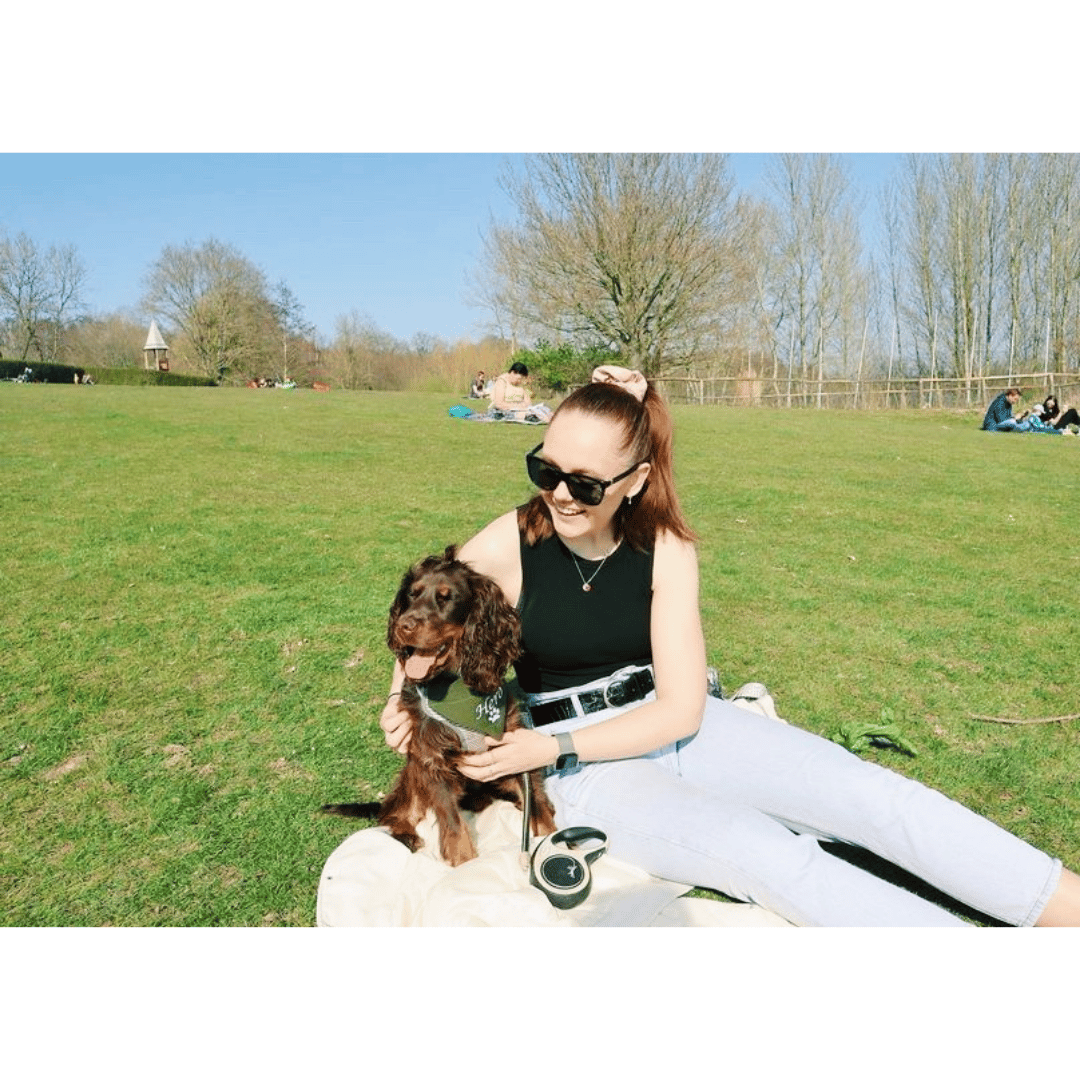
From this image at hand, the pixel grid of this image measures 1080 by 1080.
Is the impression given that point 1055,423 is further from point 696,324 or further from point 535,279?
point 535,279

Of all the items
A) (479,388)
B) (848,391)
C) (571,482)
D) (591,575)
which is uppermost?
(848,391)

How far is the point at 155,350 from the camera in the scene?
1912 inches

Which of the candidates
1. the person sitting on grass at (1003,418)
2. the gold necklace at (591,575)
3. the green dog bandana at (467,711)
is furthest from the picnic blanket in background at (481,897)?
the person sitting on grass at (1003,418)

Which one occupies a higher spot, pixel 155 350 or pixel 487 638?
pixel 155 350

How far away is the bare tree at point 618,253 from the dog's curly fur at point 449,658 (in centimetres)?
2915

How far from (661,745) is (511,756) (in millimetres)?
493

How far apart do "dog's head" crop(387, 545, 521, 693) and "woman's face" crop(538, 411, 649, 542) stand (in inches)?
13.3

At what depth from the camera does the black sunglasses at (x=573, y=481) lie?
8.50 feet

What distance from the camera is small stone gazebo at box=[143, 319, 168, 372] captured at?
48219mm

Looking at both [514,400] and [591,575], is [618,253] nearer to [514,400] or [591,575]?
[514,400]

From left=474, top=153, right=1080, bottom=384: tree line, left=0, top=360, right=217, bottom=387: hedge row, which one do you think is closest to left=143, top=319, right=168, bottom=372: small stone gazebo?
left=0, top=360, right=217, bottom=387: hedge row

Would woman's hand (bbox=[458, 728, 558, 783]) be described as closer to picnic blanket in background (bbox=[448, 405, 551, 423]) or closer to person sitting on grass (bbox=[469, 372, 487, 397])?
picnic blanket in background (bbox=[448, 405, 551, 423])

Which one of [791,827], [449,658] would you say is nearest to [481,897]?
[449,658]
